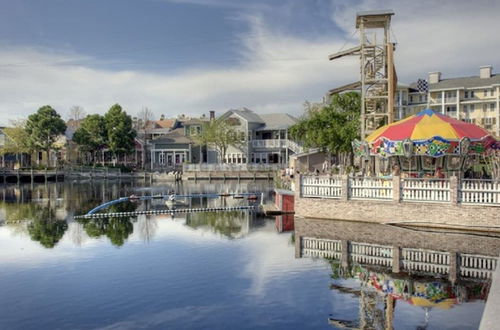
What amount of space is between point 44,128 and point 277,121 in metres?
40.3

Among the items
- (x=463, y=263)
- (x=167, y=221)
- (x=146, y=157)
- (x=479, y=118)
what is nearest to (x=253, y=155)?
(x=146, y=157)

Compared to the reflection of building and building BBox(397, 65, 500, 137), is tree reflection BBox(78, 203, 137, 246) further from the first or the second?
building BBox(397, 65, 500, 137)

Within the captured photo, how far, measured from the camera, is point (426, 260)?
16.5 meters

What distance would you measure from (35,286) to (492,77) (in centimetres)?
9059

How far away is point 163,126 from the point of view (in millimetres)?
108062

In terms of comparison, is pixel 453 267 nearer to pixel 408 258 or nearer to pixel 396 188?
pixel 408 258

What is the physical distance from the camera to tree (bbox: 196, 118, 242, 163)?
3046 inches

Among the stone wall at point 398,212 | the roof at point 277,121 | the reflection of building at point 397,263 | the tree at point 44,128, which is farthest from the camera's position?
the tree at point 44,128

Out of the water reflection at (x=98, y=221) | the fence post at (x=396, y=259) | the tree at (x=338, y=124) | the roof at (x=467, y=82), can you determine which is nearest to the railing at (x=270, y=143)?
the tree at (x=338, y=124)

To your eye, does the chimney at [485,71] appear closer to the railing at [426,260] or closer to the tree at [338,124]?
the tree at [338,124]

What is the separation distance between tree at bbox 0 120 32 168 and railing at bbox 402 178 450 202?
248 ft

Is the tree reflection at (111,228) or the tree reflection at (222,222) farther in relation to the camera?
the tree reflection at (222,222)

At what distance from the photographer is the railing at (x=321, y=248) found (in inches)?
707

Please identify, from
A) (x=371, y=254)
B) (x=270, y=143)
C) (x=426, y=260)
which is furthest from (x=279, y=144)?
(x=426, y=260)
